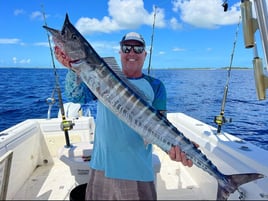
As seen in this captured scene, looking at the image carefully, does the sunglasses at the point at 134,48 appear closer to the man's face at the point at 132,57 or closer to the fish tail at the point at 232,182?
the man's face at the point at 132,57

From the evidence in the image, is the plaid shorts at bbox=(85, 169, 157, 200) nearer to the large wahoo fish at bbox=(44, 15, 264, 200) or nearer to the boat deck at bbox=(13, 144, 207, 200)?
the large wahoo fish at bbox=(44, 15, 264, 200)

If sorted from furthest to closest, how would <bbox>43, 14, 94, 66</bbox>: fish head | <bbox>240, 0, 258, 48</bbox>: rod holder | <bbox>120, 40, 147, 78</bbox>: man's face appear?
<bbox>120, 40, 147, 78</bbox>: man's face
<bbox>240, 0, 258, 48</bbox>: rod holder
<bbox>43, 14, 94, 66</bbox>: fish head

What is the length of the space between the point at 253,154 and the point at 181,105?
40.9 ft

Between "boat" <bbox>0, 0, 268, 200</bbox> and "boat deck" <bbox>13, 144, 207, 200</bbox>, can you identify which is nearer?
"boat" <bbox>0, 0, 268, 200</bbox>

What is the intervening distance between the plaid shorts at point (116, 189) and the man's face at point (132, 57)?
→ 77 cm

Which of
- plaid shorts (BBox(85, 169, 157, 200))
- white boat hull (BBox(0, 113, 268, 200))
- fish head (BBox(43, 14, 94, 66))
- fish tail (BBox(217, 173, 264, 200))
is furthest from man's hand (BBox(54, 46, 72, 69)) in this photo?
white boat hull (BBox(0, 113, 268, 200))

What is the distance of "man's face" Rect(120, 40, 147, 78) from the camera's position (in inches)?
74.6

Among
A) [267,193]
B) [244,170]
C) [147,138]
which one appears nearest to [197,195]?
[244,170]

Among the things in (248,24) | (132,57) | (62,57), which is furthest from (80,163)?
(248,24)

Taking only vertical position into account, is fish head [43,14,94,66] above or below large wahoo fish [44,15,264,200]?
above

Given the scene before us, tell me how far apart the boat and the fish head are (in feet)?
3.43

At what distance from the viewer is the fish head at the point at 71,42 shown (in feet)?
4.83

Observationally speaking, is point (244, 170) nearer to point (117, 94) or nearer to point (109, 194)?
point (109, 194)

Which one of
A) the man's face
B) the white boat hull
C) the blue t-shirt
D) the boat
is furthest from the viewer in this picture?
the white boat hull
